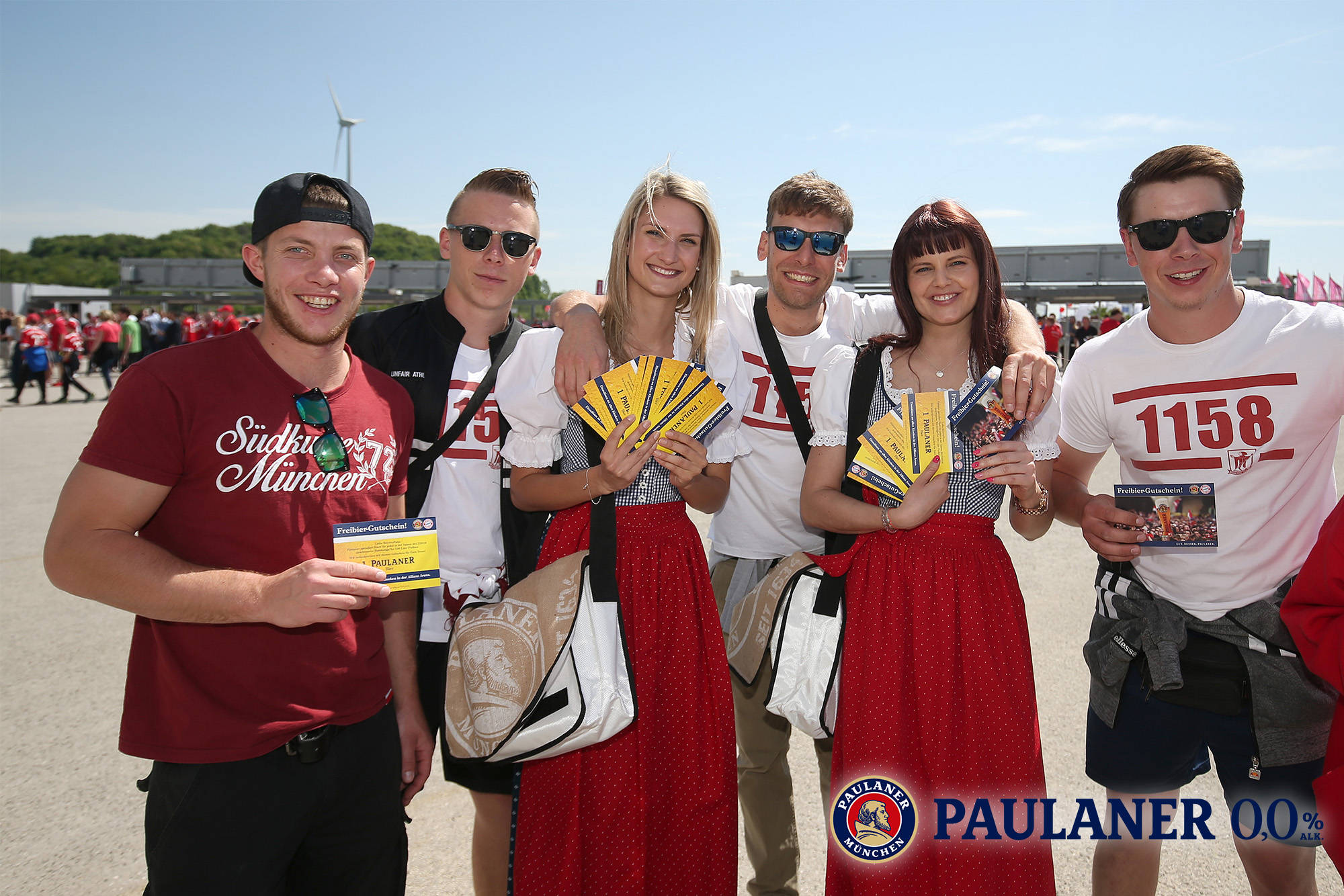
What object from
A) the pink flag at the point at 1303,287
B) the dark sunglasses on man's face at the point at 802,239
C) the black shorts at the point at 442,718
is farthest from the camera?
the pink flag at the point at 1303,287

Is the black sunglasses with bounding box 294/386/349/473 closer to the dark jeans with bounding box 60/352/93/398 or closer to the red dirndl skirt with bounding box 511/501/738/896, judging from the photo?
the red dirndl skirt with bounding box 511/501/738/896

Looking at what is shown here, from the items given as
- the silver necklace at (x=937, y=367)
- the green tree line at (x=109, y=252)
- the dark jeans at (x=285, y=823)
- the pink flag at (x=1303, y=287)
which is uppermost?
the green tree line at (x=109, y=252)

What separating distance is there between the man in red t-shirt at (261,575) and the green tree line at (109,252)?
3857 inches

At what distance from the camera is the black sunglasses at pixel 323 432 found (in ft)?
6.44

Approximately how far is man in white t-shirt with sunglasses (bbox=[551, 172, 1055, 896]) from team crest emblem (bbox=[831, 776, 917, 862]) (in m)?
0.69

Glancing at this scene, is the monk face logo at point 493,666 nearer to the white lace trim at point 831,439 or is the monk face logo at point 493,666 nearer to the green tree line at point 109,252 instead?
the white lace trim at point 831,439

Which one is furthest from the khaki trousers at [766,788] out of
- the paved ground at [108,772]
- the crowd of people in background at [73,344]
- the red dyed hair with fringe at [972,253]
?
the crowd of people in background at [73,344]

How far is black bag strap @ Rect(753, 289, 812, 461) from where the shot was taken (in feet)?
9.82

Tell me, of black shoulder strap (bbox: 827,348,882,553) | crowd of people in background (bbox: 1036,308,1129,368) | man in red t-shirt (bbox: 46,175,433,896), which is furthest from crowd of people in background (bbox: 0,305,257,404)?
crowd of people in background (bbox: 1036,308,1129,368)

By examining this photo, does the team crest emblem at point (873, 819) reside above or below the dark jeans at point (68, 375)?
below

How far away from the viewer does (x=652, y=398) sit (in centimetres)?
232

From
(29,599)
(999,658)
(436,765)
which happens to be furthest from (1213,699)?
(29,599)

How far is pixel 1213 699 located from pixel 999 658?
75cm

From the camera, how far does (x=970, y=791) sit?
7.50 ft
